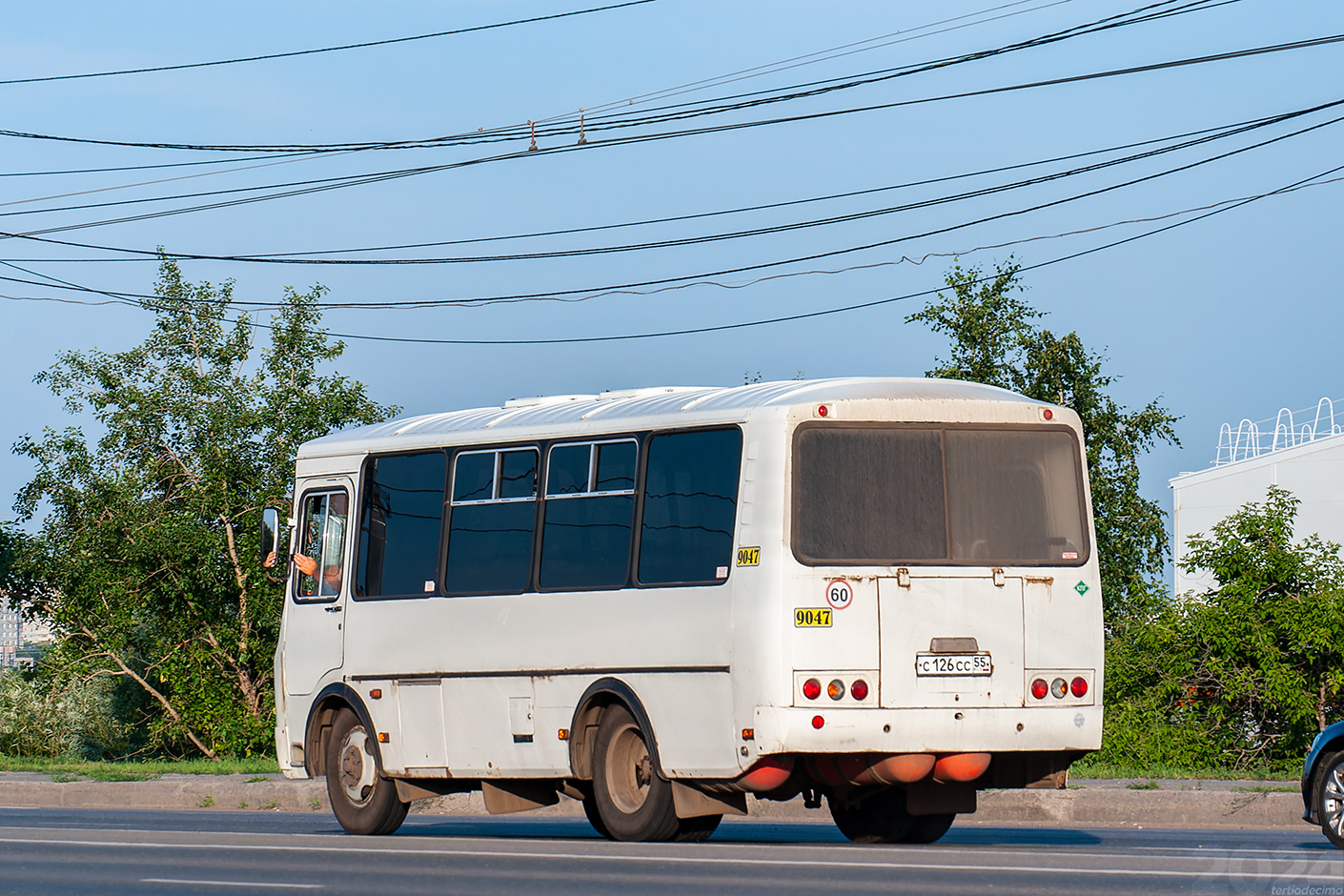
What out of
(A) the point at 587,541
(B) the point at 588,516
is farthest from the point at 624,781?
(B) the point at 588,516

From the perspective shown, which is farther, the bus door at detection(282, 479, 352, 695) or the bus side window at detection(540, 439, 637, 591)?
the bus door at detection(282, 479, 352, 695)

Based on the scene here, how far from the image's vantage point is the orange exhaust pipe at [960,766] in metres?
11.7

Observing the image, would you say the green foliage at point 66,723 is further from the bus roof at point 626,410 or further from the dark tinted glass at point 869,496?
the dark tinted glass at point 869,496

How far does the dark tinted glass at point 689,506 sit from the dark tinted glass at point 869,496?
1.68 ft

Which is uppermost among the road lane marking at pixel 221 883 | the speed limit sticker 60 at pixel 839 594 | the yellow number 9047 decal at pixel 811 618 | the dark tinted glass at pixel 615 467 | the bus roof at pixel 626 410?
the bus roof at pixel 626 410

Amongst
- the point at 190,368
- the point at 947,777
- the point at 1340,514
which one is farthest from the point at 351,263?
the point at 1340,514

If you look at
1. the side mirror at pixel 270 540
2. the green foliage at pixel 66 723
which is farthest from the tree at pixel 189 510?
the side mirror at pixel 270 540

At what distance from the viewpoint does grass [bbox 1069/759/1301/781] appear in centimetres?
1688

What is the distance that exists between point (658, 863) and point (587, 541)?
9.41ft

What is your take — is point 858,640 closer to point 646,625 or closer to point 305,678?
point 646,625

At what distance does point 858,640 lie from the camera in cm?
1146

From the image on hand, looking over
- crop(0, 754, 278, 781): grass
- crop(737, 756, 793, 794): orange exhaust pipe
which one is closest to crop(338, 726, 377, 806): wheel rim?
crop(737, 756, 793, 794): orange exhaust pipe

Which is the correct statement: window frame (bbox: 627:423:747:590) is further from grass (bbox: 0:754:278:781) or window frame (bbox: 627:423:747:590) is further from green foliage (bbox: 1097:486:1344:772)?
green foliage (bbox: 1097:486:1344:772)

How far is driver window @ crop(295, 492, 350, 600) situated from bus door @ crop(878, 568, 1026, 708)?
5.30m
